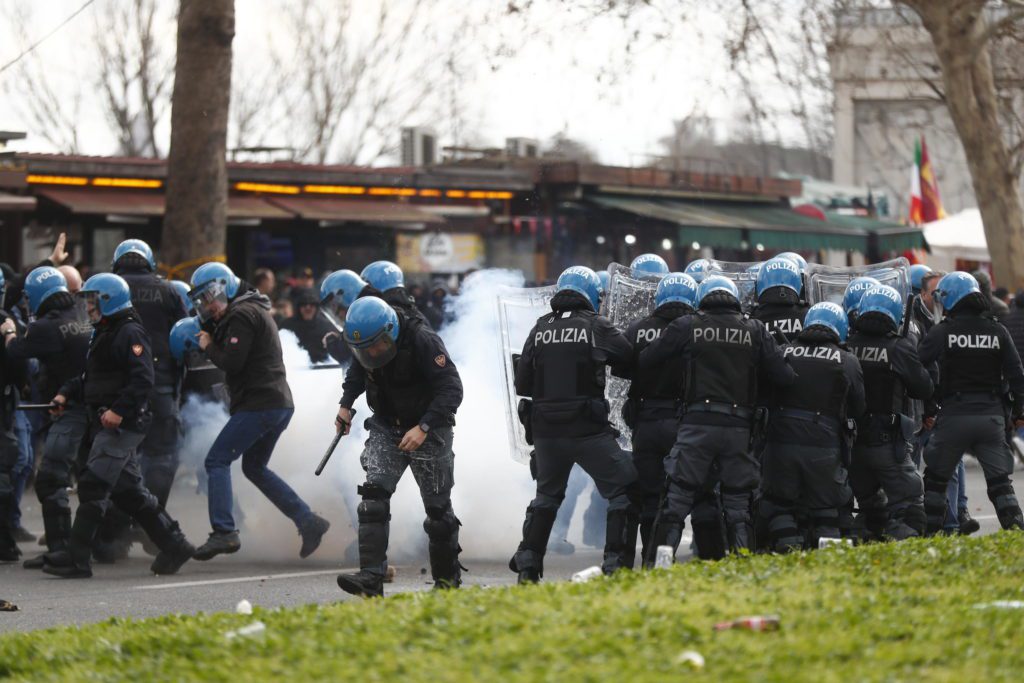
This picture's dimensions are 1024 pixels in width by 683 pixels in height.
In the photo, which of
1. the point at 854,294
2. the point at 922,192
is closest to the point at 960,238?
the point at 922,192

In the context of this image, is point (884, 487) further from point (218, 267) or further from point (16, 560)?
point (16, 560)

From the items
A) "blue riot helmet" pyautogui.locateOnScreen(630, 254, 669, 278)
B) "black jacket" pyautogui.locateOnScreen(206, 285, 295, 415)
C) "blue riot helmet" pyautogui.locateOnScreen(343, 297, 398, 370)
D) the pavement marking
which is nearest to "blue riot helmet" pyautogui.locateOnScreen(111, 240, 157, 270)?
"black jacket" pyautogui.locateOnScreen(206, 285, 295, 415)

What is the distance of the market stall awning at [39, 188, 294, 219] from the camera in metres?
19.5

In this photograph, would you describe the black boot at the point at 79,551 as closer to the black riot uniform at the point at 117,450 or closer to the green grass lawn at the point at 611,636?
the black riot uniform at the point at 117,450

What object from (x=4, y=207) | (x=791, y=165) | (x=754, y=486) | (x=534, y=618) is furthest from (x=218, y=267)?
(x=791, y=165)

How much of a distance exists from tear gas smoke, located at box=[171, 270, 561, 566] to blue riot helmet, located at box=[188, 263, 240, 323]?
0.91m

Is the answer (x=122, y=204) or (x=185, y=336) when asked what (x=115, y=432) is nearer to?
(x=185, y=336)

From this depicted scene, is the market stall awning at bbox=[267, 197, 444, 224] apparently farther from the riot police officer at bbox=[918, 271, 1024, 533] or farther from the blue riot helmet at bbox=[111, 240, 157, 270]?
the riot police officer at bbox=[918, 271, 1024, 533]

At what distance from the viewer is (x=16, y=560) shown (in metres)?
9.98

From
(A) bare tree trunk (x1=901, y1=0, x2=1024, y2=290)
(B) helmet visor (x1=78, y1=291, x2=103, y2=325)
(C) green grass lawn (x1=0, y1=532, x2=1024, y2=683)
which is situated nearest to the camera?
(C) green grass lawn (x1=0, y1=532, x2=1024, y2=683)

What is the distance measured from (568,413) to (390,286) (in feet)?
4.37

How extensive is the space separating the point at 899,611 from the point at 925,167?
28150 millimetres

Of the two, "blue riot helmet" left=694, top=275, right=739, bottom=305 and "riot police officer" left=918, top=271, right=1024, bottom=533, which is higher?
"blue riot helmet" left=694, top=275, right=739, bottom=305

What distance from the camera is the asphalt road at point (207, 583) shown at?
8.06 m
